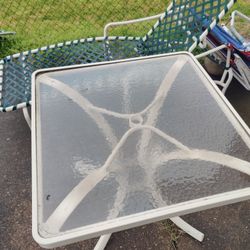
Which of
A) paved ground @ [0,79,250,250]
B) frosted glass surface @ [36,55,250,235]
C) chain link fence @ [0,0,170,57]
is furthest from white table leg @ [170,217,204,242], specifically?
chain link fence @ [0,0,170,57]

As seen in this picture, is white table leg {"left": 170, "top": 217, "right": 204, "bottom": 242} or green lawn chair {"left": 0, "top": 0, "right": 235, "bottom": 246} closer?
white table leg {"left": 170, "top": 217, "right": 204, "bottom": 242}

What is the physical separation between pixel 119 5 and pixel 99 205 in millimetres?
4060

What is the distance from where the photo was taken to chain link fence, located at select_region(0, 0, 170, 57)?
4121mm

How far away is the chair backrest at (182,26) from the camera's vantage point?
260cm

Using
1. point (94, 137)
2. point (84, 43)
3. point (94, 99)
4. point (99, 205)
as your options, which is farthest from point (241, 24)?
point (99, 205)

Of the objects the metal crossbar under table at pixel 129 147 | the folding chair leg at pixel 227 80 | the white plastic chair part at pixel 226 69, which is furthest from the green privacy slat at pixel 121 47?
the metal crossbar under table at pixel 129 147

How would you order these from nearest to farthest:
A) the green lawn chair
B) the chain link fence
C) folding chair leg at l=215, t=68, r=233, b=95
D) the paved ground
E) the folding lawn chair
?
the paved ground → the green lawn chair → the folding lawn chair → folding chair leg at l=215, t=68, r=233, b=95 → the chain link fence

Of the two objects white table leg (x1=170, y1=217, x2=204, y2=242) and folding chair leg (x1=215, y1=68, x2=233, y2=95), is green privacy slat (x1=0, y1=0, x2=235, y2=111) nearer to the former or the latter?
folding chair leg (x1=215, y1=68, x2=233, y2=95)

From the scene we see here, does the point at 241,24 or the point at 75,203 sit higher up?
the point at 241,24

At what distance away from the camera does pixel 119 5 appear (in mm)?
4836

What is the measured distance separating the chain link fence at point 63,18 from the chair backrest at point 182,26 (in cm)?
122

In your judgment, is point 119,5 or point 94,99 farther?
point 119,5

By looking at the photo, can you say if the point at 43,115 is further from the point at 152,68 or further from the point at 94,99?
the point at 152,68

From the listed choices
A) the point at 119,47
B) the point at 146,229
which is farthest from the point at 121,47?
the point at 146,229
